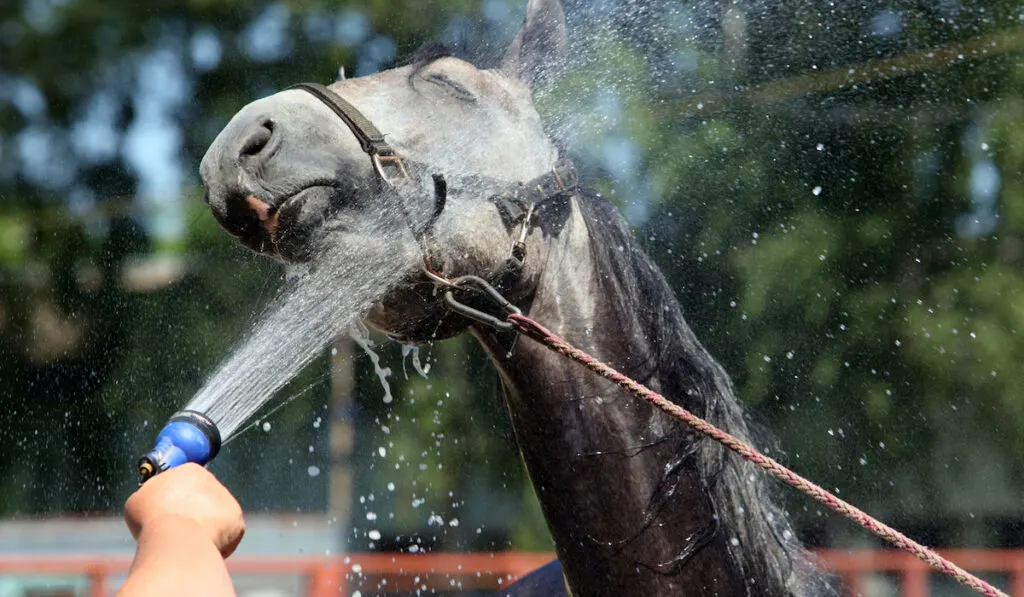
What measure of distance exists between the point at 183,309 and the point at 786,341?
146 inches

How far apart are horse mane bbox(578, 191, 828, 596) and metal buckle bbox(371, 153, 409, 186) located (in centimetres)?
37

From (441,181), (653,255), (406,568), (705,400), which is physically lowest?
(406,568)

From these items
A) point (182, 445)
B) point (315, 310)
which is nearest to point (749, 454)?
point (315, 310)

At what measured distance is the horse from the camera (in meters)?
1.82

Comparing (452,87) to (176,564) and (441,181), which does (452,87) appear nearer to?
(441,181)

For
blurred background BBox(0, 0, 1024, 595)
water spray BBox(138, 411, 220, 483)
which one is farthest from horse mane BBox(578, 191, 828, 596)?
blurred background BBox(0, 0, 1024, 595)

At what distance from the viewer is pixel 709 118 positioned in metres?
5.96

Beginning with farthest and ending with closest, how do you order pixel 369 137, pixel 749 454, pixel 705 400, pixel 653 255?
pixel 653 255, pixel 705 400, pixel 369 137, pixel 749 454

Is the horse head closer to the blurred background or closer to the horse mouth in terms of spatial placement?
the horse mouth

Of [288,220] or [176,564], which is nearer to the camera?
[176,564]

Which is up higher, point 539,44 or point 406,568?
point 539,44

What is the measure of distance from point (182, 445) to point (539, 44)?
4.27 feet

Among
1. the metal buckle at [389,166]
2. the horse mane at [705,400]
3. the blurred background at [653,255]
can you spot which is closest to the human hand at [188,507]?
the metal buckle at [389,166]

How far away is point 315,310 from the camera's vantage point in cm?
196
